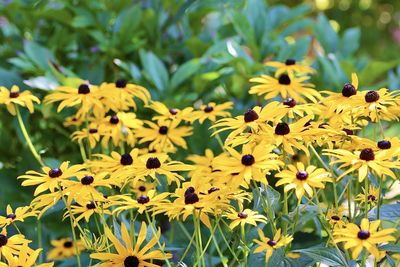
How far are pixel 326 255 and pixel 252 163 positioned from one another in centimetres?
21

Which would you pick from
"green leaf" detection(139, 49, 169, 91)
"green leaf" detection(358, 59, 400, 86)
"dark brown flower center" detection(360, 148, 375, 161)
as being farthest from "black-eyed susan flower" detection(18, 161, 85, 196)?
"green leaf" detection(358, 59, 400, 86)

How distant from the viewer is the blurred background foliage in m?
2.25

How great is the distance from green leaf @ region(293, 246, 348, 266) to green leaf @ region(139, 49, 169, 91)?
1.04 m

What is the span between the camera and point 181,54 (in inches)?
104

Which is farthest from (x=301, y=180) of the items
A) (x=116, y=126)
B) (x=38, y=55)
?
(x=38, y=55)

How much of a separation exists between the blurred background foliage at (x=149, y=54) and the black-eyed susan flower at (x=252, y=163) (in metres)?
0.85

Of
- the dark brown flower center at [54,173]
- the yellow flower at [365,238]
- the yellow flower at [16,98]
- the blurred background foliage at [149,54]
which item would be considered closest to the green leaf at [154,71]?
the blurred background foliage at [149,54]

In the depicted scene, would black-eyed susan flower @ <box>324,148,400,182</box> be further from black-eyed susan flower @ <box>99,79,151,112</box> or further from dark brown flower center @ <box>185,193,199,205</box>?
black-eyed susan flower @ <box>99,79,151,112</box>

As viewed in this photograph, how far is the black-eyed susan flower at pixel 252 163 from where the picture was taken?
1.21 m

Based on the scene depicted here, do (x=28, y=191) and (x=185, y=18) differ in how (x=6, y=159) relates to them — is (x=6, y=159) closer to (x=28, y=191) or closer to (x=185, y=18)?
(x=28, y=191)

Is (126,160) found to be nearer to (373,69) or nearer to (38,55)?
(38,55)

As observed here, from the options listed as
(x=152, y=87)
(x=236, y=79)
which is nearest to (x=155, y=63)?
(x=152, y=87)

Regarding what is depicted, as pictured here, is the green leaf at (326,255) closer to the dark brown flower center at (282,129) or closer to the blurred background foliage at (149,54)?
the dark brown flower center at (282,129)

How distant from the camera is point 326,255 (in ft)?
4.25
